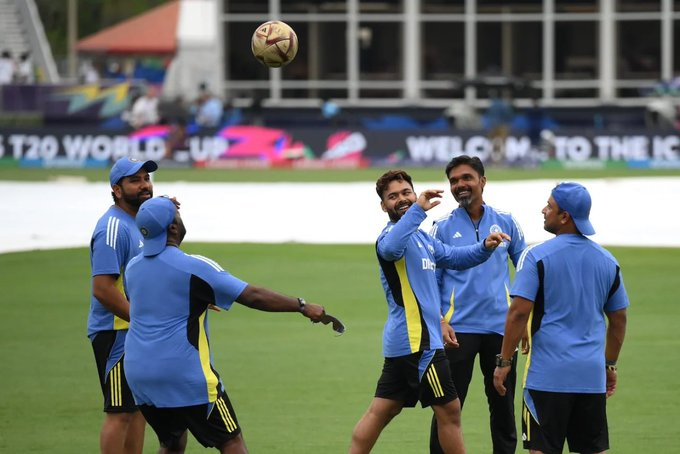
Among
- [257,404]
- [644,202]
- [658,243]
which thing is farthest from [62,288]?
[644,202]

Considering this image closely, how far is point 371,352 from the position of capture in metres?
13.8

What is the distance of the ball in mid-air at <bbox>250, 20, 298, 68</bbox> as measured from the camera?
41.7 feet

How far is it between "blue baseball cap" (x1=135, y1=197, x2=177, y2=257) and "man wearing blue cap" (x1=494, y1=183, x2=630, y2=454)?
2080 mm

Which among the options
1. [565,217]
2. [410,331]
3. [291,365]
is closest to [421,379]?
[410,331]

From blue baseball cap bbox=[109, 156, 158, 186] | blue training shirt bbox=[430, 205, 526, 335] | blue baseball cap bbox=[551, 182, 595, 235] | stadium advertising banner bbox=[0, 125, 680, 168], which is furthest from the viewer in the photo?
stadium advertising banner bbox=[0, 125, 680, 168]

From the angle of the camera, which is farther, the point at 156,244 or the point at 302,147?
the point at 302,147

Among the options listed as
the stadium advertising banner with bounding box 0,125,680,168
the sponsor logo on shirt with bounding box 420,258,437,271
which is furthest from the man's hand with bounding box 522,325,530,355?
the stadium advertising banner with bounding box 0,125,680,168

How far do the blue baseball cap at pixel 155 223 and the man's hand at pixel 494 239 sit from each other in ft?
7.19

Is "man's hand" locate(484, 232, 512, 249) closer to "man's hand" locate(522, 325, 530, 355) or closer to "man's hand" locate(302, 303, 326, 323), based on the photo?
"man's hand" locate(522, 325, 530, 355)

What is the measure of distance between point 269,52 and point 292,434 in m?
4.08

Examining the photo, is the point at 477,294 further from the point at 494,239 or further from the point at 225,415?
the point at 225,415

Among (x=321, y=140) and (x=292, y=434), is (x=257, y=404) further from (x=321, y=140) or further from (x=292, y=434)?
(x=321, y=140)

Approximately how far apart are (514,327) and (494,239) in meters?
0.98

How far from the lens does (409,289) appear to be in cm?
856
